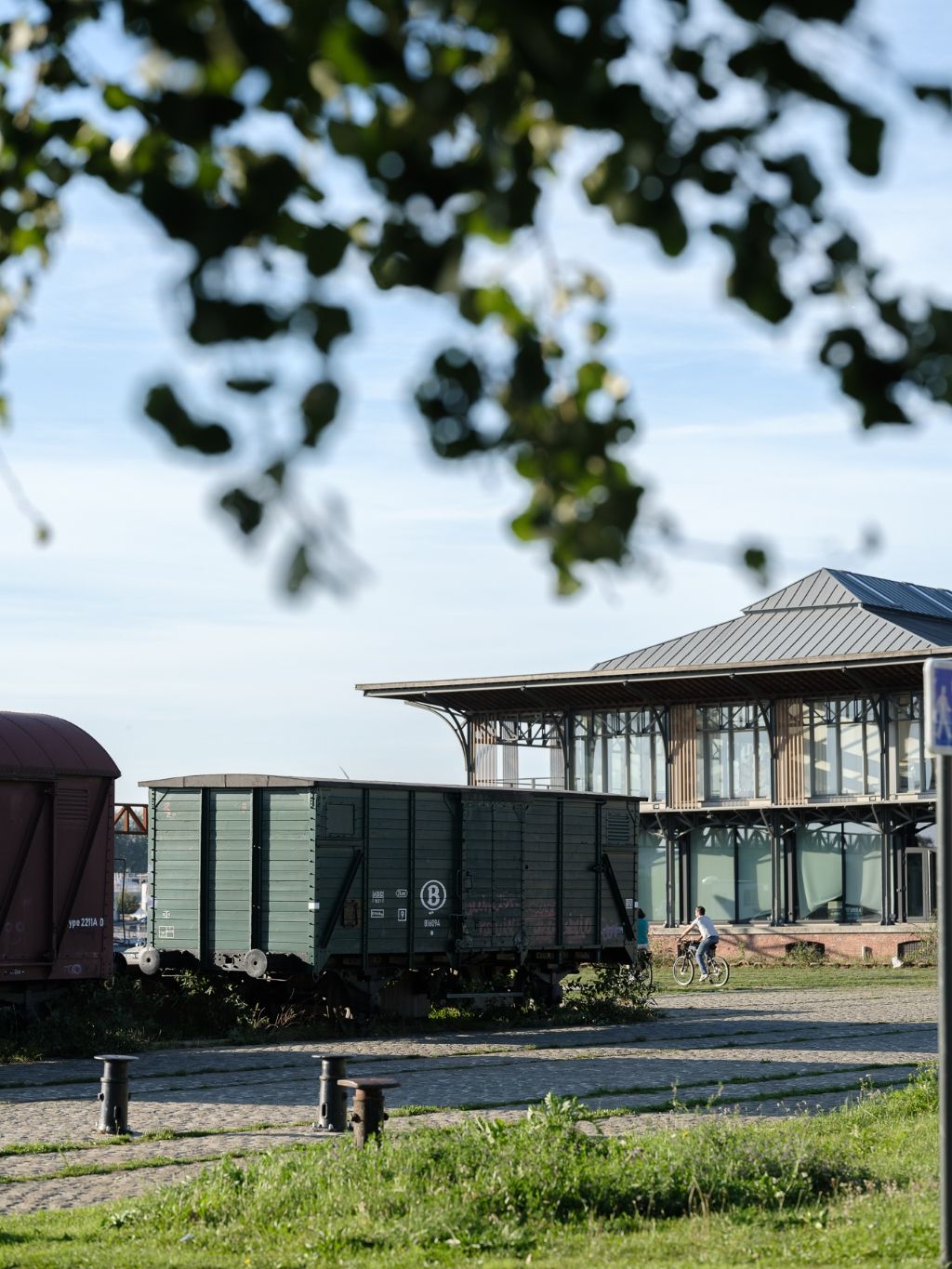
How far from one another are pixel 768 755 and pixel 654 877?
5070mm

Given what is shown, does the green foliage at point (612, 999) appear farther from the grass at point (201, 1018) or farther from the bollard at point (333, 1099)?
the bollard at point (333, 1099)

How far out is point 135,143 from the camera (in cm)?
446

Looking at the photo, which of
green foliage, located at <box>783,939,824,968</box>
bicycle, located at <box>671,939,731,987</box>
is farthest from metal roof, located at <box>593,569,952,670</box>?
bicycle, located at <box>671,939,731,987</box>

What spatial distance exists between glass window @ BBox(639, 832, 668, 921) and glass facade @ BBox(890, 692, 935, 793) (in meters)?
7.49

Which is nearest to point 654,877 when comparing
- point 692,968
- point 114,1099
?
point 692,968

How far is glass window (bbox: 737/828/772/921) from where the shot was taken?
160 feet

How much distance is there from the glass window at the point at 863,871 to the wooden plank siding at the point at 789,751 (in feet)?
5.40

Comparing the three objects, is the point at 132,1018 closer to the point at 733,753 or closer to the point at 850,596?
the point at 733,753

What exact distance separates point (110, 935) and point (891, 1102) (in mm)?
11055

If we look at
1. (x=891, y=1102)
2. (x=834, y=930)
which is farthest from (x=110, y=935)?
(x=834, y=930)

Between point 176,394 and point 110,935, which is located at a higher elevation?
point 176,394

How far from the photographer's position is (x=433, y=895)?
25219 mm

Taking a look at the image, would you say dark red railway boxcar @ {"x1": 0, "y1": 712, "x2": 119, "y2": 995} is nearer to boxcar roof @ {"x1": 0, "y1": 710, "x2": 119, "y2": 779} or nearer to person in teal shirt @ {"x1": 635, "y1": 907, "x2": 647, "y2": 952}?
boxcar roof @ {"x1": 0, "y1": 710, "x2": 119, "y2": 779}

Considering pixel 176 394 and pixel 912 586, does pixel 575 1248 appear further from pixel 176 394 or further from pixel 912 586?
pixel 912 586
